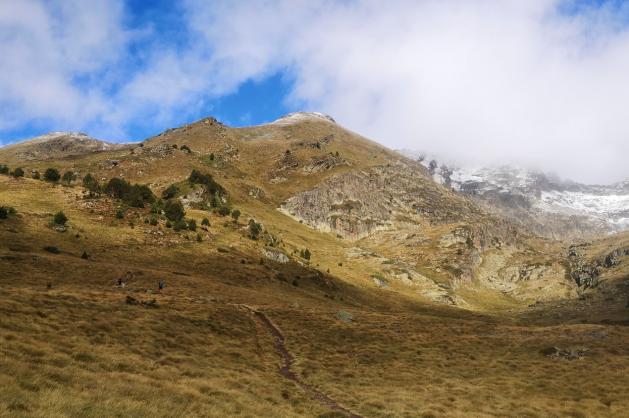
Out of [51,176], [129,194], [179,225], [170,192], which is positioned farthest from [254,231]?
[51,176]

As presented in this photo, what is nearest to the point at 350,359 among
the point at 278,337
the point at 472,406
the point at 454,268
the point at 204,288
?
the point at 278,337

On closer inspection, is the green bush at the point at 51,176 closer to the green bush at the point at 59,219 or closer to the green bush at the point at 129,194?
the green bush at the point at 129,194

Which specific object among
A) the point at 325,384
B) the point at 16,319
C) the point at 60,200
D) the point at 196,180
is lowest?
the point at 325,384

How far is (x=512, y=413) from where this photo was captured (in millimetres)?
27344

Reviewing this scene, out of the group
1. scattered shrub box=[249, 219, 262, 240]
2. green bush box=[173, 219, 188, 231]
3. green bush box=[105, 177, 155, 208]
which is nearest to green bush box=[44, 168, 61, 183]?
green bush box=[105, 177, 155, 208]

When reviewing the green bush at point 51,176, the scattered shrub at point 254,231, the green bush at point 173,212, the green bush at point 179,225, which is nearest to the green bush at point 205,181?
the scattered shrub at point 254,231

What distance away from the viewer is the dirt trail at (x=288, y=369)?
26.2 metres

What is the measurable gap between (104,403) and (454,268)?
146 metres

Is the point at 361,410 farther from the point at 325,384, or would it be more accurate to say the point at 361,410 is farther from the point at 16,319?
the point at 16,319

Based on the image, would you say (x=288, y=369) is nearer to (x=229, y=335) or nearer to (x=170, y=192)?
(x=229, y=335)

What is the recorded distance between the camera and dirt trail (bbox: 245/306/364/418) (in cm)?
2617

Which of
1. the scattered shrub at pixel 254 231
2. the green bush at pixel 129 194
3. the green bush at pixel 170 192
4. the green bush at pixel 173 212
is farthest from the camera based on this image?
the green bush at pixel 170 192

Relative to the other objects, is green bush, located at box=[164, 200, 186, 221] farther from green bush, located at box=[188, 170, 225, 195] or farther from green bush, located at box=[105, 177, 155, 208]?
green bush, located at box=[188, 170, 225, 195]

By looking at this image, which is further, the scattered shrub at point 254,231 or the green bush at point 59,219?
the scattered shrub at point 254,231
